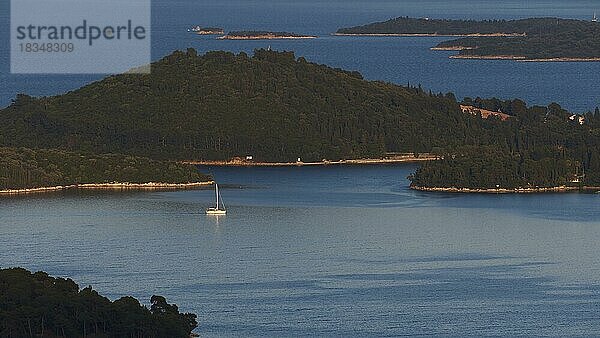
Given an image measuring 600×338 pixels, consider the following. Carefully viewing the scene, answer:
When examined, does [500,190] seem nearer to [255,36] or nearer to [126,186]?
[126,186]

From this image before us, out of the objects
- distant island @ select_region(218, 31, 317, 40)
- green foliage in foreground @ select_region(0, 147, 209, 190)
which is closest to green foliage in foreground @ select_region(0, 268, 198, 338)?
green foliage in foreground @ select_region(0, 147, 209, 190)

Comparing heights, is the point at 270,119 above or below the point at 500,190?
above

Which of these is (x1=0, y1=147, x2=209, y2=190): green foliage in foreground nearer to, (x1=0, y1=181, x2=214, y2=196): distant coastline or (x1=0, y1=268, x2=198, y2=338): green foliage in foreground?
(x1=0, y1=181, x2=214, y2=196): distant coastline

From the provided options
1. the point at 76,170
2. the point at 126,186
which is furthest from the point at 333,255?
the point at 76,170

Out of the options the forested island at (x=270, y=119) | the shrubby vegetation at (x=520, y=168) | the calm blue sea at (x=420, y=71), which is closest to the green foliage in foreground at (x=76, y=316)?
the shrubby vegetation at (x=520, y=168)

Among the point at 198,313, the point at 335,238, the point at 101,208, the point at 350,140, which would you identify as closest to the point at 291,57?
the point at 350,140

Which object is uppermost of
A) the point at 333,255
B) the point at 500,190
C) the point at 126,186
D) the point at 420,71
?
the point at 420,71

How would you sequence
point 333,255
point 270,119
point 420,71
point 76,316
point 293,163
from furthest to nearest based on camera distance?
point 420,71
point 270,119
point 293,163
point 333,255
point 76,316
